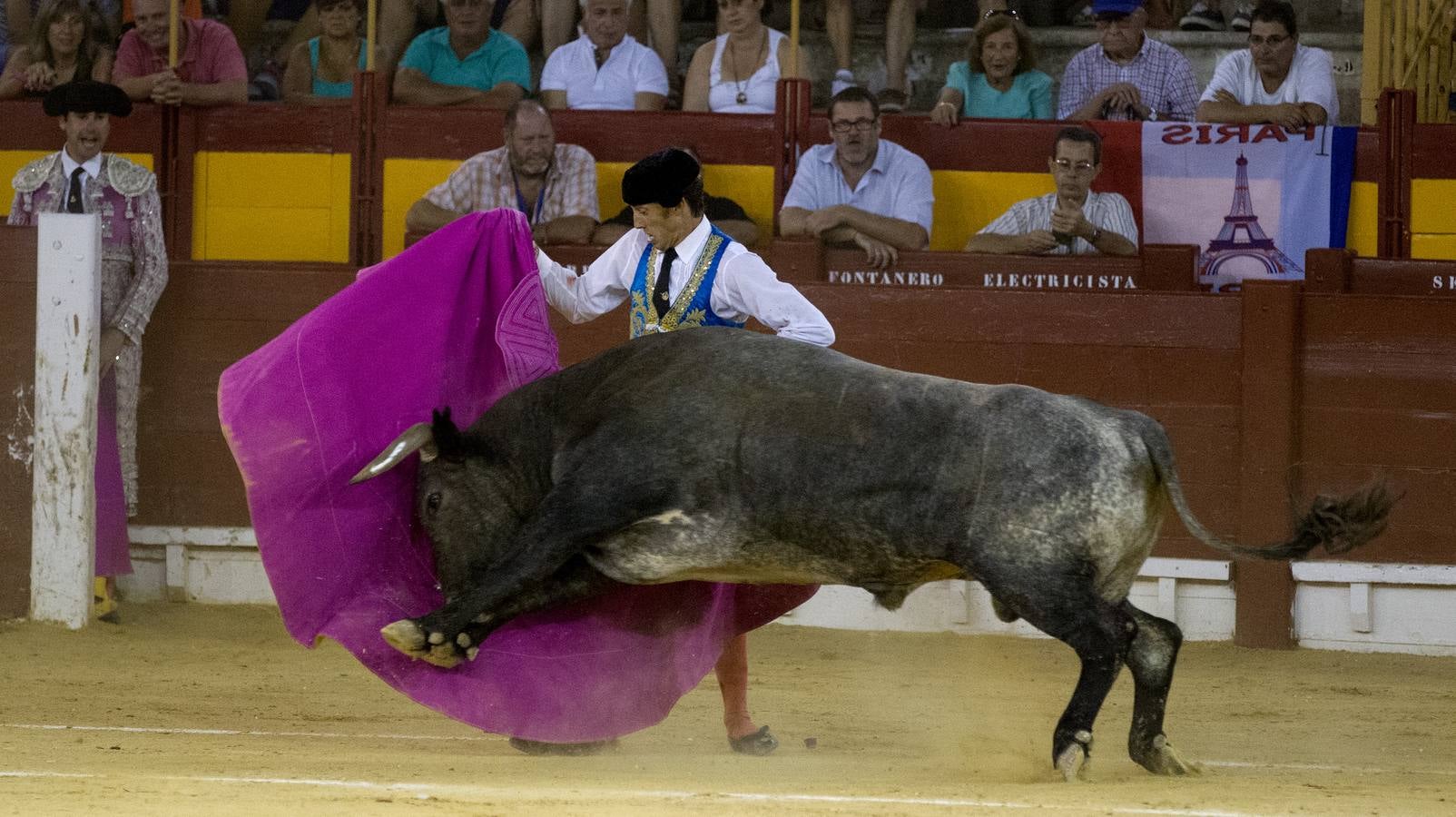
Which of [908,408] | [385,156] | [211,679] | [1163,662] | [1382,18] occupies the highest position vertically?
[1382,18]

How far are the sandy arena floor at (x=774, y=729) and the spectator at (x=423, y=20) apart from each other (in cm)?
287

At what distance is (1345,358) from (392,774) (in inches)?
163

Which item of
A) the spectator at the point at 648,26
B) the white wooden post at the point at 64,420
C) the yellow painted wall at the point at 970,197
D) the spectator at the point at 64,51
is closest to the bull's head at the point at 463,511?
the white wooden post at the point at 64,420

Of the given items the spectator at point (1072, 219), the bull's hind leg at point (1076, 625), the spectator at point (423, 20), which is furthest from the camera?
the spectator at point (423, 20)

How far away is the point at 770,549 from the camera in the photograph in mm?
4086

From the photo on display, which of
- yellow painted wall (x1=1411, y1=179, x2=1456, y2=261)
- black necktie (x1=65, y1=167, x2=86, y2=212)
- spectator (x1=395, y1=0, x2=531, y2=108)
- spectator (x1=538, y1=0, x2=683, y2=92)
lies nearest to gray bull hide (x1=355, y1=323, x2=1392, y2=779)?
black necktie (x1=65, y1=167, x2=86, y2=212)

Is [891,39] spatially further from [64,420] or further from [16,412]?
[16,412]

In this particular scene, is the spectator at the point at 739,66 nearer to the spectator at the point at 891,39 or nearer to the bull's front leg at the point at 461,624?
the spectator at the point at 891,39

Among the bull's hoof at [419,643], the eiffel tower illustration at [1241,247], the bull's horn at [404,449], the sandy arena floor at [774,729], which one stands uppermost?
the eiffel tower illustration at [1241,247]

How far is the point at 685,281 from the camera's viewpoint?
4.53 meters

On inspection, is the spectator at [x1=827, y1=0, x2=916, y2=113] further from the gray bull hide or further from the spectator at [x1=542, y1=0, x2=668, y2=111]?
the gray bull hide

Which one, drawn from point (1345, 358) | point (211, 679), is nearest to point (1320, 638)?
point (1345, 358)

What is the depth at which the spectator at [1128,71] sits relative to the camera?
7812 millimetres

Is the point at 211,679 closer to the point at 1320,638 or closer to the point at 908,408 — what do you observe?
the point at 908,408
